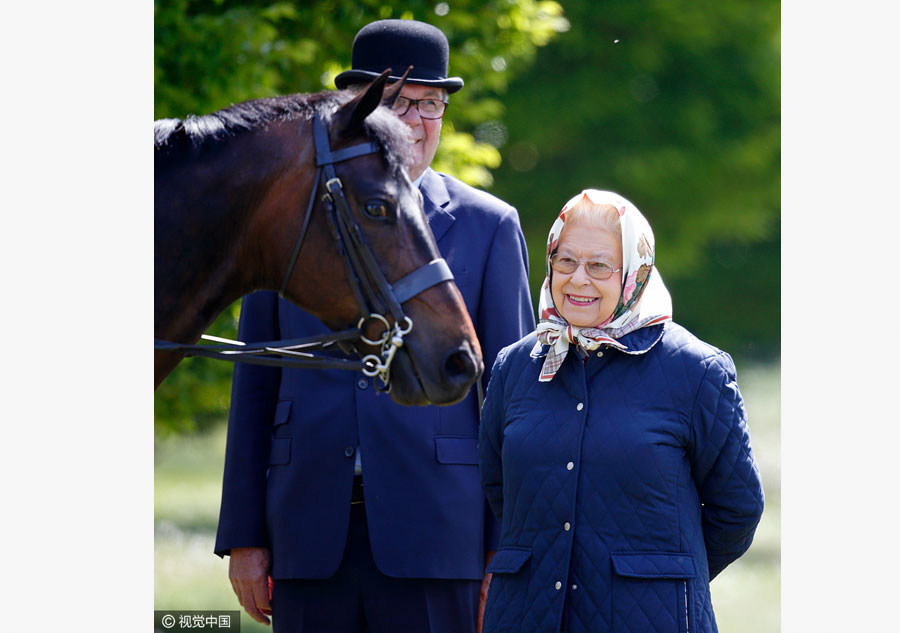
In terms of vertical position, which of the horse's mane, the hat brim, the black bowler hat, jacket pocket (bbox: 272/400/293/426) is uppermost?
the black bowler hat

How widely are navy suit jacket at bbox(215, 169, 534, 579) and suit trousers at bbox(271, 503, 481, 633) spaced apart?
5 cm

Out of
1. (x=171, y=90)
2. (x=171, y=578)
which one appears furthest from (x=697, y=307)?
(x=171, y=90)

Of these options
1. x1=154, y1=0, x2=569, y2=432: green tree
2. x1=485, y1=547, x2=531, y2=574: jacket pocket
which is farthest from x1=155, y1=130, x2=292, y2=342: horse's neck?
x1=154, y1=0, x2=569, y2=432: green tree

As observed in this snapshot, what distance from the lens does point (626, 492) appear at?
9.11 feet

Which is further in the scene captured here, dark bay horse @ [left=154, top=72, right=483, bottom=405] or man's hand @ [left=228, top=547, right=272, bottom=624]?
man's hand @ [left=228, top=547, right=272, bottom=624]

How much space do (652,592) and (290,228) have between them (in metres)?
1.26

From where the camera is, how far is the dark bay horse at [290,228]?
2.87 m

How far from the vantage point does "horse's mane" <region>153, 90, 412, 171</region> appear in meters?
2.89

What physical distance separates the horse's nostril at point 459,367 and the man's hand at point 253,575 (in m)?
0.97

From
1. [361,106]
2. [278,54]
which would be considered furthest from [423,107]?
[278,54]

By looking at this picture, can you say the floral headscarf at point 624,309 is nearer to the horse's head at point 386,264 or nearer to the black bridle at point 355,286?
the horse's head at point 386,264

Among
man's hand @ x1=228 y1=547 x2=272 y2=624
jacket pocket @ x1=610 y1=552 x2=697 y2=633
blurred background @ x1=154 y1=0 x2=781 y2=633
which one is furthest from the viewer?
blurred background @ x1=154 y1=0 x2=781 y2=633

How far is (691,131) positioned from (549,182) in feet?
4.73

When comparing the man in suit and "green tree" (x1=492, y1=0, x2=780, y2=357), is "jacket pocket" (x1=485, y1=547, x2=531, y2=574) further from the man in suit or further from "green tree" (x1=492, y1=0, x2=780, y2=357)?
"green tree" (x1=492, y1=0, x2=780, y2=357)
